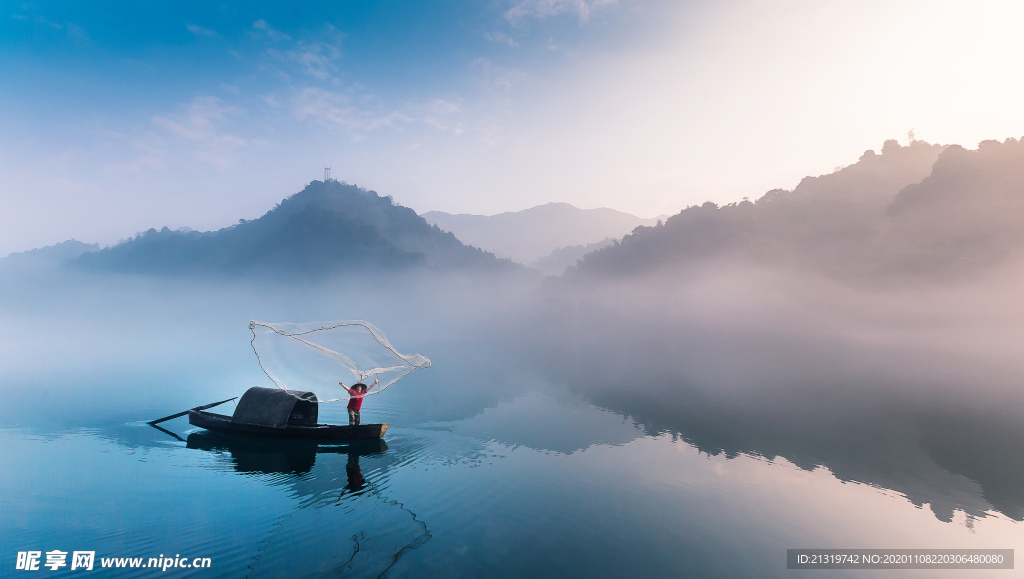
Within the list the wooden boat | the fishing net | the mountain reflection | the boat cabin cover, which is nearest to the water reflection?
the wooden boat

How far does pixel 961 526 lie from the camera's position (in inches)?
644

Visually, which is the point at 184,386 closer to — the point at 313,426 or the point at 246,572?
the point at 313,426

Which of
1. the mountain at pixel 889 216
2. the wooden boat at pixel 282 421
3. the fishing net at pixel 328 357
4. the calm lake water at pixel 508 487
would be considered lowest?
the calm lake water at pixel 508 487

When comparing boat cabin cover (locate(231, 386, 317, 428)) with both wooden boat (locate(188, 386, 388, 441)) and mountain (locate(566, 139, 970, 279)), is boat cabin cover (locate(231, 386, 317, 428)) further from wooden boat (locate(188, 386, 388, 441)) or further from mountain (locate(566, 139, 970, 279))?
mountain (locate(566, 139, 970, 279))

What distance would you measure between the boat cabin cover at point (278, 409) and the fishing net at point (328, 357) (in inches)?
34.4

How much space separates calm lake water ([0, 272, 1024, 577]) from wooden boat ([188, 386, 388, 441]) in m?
0.78

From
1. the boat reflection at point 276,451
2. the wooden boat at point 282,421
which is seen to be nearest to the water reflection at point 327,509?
the boat reflection at point 276,451

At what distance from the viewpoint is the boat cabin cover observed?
2127 cm

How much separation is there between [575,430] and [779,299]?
183 meters

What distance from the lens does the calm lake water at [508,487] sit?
12.5 metres

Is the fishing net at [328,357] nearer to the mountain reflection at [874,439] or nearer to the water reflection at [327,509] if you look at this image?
the water reflection at [327,509]

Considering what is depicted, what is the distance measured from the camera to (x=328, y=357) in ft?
69.4

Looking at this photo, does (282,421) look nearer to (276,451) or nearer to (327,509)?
(276,451)

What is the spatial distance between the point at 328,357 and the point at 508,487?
11.6 meters
